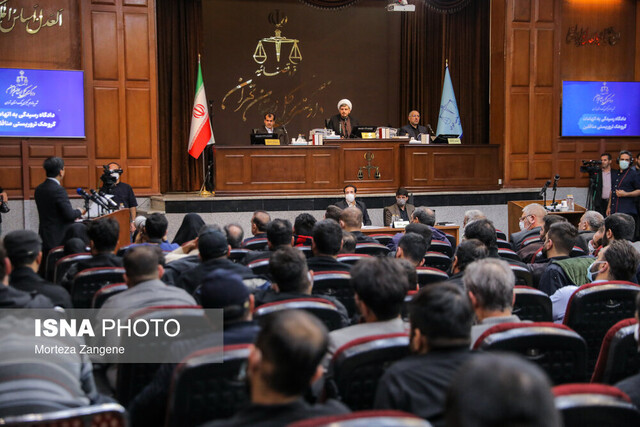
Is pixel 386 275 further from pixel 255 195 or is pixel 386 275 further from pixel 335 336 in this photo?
pixel 255 195

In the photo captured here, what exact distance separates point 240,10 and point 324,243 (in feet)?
32.3

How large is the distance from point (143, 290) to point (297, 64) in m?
10.7

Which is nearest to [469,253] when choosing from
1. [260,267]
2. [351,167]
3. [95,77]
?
[260,267]

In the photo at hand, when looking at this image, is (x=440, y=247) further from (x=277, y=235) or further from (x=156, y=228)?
(x=156, y=228)

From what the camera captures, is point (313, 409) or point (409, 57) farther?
point (409, 57)

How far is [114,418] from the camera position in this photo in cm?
153

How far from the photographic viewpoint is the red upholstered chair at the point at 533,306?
120 inches

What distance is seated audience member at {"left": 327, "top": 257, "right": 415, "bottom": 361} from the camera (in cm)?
238

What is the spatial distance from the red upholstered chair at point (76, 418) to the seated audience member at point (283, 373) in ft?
0.76

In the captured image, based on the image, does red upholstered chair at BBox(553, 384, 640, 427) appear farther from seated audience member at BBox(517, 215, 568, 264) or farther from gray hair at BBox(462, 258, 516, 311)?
seated audience member at BBox(517, 215, 568, 264)

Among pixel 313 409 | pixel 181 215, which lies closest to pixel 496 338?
pixel 313 409

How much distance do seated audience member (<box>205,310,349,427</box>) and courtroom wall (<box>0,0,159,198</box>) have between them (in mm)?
8736

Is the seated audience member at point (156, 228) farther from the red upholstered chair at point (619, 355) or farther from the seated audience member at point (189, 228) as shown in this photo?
the red upholstered chair at point (619, 355)

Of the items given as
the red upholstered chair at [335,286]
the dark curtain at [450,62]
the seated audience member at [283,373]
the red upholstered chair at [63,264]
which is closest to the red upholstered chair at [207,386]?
the seated audience member at [283,373]
